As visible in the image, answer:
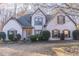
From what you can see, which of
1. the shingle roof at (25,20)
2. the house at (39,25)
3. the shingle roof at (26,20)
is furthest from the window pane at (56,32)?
the shingle roof at (25,20)

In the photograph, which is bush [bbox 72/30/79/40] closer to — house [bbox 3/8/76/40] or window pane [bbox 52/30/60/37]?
house [bbox 3/8/76/40]

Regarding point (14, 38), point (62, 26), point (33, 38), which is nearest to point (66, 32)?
point (62, 26)

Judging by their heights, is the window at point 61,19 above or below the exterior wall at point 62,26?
above

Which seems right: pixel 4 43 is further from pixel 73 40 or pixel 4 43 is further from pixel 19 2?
pixel 73 40

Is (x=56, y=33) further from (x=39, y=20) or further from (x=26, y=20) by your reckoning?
(x=26, y=20)

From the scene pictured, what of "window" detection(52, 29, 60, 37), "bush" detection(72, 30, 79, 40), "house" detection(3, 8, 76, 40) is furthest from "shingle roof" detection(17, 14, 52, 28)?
"bush" detection(72, 30, 79, 40)

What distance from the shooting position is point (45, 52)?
6.01ft

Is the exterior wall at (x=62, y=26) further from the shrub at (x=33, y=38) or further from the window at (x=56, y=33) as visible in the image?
the shrub at (x=33, y=38)

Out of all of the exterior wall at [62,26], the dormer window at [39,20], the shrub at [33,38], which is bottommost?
the shrub at [33,38]

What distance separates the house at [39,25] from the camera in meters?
1.83

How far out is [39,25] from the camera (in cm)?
185

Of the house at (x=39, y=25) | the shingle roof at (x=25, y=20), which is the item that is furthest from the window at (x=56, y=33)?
the shingle roof at (x=25, y=20)

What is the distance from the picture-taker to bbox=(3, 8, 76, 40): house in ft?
6.02

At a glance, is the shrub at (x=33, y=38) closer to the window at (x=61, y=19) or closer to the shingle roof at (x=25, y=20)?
the shingle roof at (x=25, y=20)
